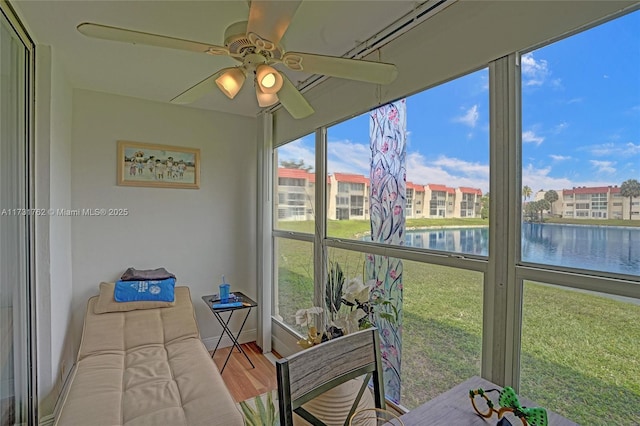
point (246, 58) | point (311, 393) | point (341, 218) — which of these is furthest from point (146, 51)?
point (311, 393)

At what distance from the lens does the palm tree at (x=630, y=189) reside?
1.07m

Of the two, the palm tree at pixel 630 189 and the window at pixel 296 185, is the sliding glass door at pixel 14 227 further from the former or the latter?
the palm tree at pixel 630 189

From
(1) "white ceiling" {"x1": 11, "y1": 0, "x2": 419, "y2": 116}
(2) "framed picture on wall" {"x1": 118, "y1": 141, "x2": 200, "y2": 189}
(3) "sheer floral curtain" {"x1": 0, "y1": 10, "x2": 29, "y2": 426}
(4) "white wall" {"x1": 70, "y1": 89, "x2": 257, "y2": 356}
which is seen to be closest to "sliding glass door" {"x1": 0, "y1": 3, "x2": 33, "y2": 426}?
(3) "sheer floral curtain" {"x1": 0, "y1": 10, "x2": 29, "y2": 426}

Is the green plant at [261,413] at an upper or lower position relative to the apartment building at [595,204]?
lower

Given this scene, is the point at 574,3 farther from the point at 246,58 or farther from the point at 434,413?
the point at 434,413

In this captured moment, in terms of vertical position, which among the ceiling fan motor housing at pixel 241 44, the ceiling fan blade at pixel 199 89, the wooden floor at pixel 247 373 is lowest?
the wooden floor at pixel 247 373

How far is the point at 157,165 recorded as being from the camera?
3062mm

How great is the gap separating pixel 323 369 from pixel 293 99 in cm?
119

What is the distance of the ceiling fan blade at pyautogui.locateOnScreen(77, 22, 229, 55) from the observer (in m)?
1.04

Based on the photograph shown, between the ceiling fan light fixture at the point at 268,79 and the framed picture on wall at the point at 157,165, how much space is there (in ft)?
7.02

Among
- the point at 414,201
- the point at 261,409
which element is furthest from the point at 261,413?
the point at 414,201

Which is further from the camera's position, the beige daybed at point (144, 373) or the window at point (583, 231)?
the beige daybed at point (144, 373)

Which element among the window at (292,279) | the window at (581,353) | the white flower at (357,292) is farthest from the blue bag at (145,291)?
the window at (581,353)

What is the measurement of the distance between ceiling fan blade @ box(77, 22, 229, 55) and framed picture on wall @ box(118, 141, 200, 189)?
207 centimetres
